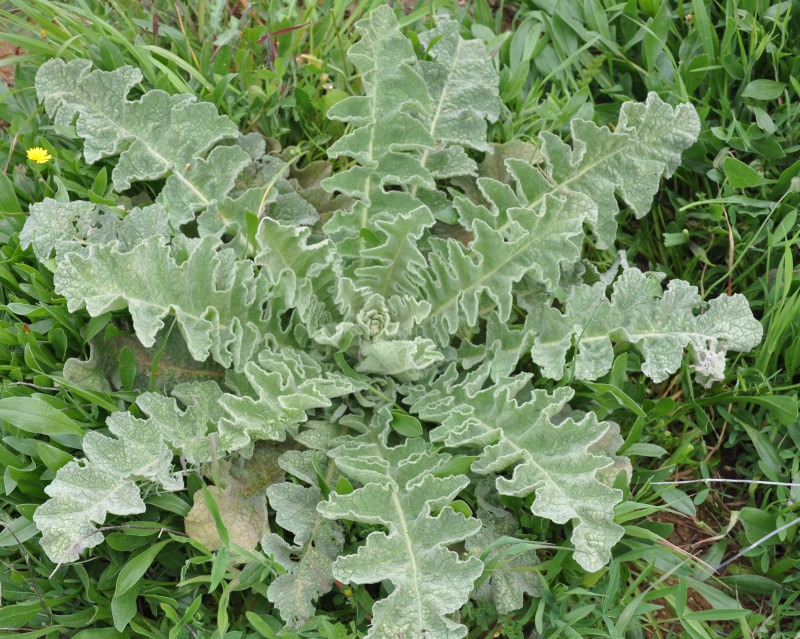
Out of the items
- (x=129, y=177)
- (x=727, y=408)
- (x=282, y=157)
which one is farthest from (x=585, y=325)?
(x=129, y=177)

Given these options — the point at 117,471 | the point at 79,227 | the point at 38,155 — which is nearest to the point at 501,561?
the point at 117,471

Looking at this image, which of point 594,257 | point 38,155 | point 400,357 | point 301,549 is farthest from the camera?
point 594,257

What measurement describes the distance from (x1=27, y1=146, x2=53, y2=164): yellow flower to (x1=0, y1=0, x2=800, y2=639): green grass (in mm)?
49

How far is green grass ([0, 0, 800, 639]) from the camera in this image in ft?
8.24

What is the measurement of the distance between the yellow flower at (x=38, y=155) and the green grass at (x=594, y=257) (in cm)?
5

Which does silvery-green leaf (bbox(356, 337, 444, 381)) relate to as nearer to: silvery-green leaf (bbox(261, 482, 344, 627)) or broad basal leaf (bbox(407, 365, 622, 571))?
broad basal leaf (bbox(407, 365, 622, 571))

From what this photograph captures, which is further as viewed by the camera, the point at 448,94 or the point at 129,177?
the point at 448,94

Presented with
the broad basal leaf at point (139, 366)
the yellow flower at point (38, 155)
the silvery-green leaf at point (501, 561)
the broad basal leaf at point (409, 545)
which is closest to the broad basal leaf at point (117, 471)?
the broad basal leaf at point (139, 366)

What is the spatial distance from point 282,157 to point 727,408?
1937 millimetres

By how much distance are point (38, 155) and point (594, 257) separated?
213cm

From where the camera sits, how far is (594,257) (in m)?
3.30

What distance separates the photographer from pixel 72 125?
10.4 ft

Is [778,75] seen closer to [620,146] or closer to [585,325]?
[620,146]

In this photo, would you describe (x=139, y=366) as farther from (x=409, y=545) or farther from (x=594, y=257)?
(x=594, y=257)
